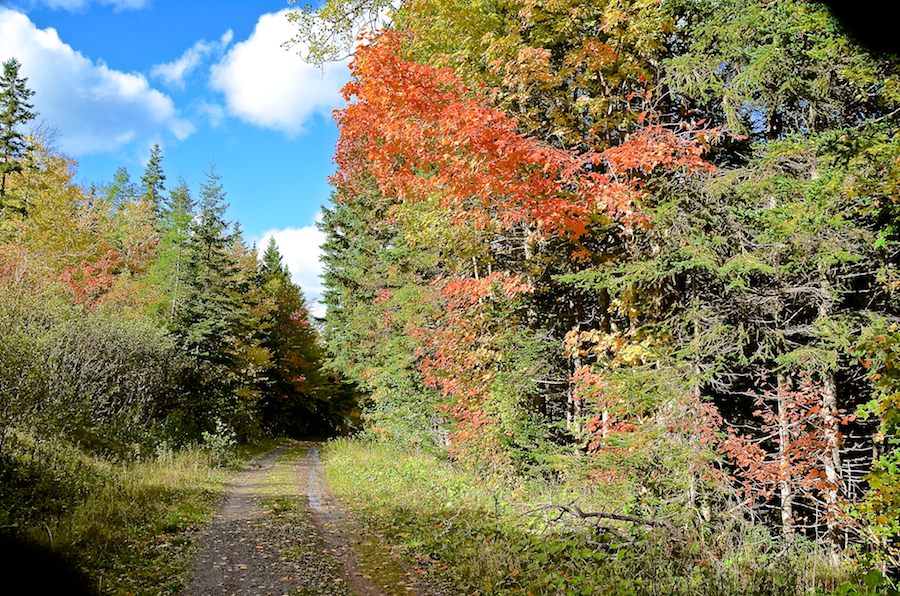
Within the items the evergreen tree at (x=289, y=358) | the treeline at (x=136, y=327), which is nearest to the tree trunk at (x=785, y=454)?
the treeline at (x=136, y=327)

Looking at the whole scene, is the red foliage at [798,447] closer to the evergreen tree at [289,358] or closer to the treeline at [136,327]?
the treeline at [136,327]

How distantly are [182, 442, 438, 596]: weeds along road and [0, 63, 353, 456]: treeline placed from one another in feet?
14.1

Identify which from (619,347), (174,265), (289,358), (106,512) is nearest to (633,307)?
(619,347)

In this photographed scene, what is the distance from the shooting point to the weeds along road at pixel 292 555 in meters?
6.28

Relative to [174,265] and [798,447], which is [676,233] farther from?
[174,265]

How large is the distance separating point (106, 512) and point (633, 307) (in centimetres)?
975

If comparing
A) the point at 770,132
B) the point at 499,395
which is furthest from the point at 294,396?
the point at 770,132

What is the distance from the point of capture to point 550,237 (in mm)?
10406

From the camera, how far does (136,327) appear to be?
15.9m

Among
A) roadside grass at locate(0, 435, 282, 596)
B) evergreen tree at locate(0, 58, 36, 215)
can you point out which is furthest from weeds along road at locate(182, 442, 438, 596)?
evergreen tree at locate(0, 58, 36, 215)

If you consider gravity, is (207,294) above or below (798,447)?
above

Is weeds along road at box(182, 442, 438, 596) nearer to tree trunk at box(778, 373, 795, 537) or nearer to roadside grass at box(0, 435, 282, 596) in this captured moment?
roadside grass at box(0, 435, 282, 596)

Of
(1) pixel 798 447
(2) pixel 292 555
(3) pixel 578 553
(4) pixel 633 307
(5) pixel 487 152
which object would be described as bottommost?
(2) pixel 292 555

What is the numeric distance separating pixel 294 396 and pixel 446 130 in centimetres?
3410
